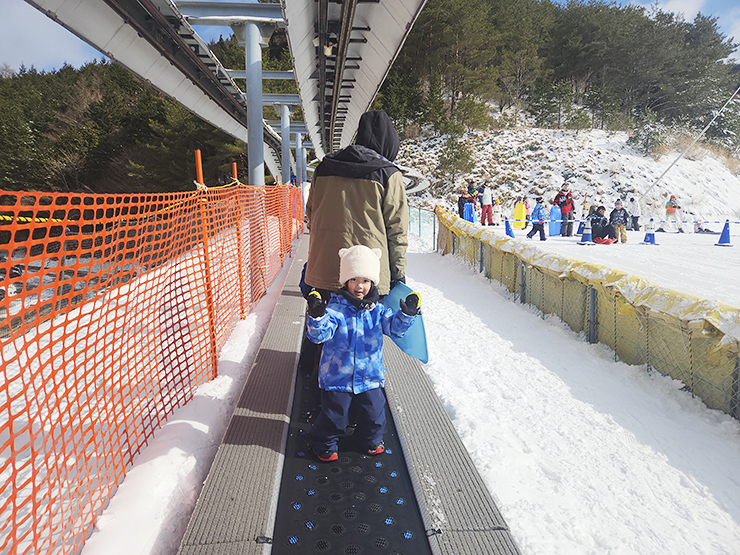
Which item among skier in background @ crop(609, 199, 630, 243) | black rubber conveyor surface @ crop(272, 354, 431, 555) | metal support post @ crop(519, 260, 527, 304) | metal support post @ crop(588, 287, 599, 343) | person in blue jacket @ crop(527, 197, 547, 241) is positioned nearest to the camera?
black rubber conveyor surface @ crop(272, 354, 431, 555)

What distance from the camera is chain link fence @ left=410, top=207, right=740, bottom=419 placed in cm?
283

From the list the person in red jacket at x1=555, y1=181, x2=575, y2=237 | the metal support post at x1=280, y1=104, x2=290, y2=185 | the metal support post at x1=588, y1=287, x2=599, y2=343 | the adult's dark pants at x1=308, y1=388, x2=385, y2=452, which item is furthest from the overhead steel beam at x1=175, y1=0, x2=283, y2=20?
the person in red jacket at x1=555, y1=181, x2=575, y2=237

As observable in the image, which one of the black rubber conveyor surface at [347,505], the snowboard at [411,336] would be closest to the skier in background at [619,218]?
the snowboard at [411,336]

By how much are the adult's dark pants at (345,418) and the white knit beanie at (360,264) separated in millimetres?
648

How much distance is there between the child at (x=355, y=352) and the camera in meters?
2.17

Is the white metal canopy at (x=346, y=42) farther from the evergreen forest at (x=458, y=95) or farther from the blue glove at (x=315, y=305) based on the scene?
the evergreen forest at (x=458, y=95)

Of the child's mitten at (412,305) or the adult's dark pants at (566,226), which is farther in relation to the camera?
the adult's dark pants at (566,226)

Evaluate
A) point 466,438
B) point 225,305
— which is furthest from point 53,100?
point 466,438

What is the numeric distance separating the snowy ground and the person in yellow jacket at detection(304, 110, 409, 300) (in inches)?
46.9

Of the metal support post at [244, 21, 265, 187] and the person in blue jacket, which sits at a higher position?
the metal support post at [244, 21, 265, 187]

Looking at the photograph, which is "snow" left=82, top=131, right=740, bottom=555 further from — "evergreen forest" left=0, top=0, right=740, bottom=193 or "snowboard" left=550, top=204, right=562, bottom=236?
"evergreen forest" left=0, top=0, right=740, bottom=193

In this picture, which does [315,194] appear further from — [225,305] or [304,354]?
[225,305]

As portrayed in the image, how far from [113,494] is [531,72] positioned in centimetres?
4768

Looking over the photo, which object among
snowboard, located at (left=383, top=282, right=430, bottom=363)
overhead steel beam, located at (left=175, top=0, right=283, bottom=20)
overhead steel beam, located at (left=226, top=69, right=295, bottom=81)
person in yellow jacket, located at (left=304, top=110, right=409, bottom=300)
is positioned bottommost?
snowboard, located at (left=383, top=282, right=430, bottom=363)
